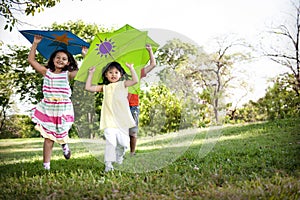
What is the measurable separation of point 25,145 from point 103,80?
4.88ft

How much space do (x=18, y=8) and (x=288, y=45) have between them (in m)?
3.04

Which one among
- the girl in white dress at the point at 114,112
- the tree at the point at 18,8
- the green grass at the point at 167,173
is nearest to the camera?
the green grass at the point at 167,173

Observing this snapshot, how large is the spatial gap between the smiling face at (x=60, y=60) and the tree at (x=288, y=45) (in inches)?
101

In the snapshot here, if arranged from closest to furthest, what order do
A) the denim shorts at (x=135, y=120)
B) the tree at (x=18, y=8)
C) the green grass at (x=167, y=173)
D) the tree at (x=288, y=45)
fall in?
the green grass at (x=167, y=173)
the denim shorts at (x=135, y=120)
the tree at (x=18, y=8)
the tree at (x=288, y=45)

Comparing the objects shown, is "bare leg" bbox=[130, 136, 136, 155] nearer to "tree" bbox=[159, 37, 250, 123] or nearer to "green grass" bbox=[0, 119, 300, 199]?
"green grass" bbox=[0, 119, 300, 199]

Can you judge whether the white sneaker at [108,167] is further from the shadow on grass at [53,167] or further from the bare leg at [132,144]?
the bare leg at [132,144]

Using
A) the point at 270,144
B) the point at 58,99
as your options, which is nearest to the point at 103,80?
the point at 58,99

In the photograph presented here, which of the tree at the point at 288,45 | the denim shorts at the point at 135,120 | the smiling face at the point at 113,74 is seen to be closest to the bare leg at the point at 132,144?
the denim shorts at the point at 135,120

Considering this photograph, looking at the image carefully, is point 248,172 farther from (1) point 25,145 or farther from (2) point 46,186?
(1) point 25,145

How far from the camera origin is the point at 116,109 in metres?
2.88

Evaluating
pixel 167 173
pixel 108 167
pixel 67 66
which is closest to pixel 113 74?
pixel 67 66

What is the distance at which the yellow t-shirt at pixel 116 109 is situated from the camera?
2.86 meters

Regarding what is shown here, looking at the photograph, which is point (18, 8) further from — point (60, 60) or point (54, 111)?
point (54, 111)

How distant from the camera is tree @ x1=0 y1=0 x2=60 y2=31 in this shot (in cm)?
325
